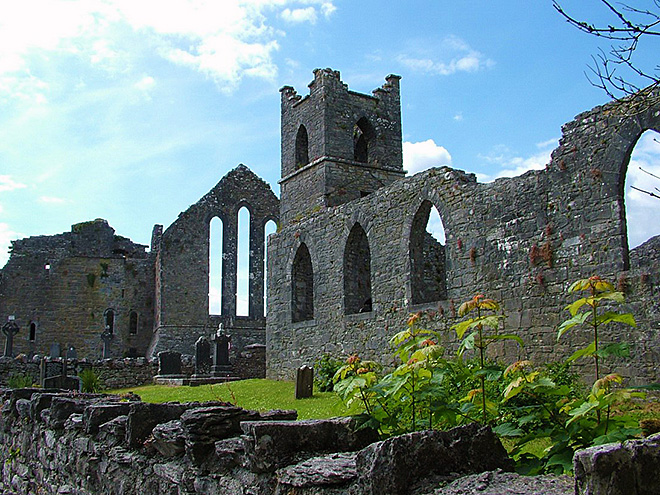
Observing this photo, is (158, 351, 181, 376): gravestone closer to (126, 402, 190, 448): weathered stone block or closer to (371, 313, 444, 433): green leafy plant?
(126, 402, 190, 448): weathered stone block

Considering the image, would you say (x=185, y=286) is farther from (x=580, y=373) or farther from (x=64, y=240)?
(x=580, y=373)

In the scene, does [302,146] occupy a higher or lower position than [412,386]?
higher

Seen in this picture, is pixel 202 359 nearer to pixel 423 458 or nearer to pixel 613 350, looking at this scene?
pixel 613 350

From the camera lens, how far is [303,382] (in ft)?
46.3

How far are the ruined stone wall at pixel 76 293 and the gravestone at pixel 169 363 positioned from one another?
426 inches

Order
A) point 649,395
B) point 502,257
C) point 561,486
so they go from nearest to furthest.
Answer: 1. point 561,486
2. point 649,395
3. point 502,257

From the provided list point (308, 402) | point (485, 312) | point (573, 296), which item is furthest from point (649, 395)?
point (308, 402)

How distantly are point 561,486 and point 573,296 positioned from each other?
9409 mm

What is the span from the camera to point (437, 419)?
3.67m

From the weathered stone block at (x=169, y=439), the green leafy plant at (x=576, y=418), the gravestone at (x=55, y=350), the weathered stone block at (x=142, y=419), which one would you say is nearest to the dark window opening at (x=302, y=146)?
the gravestone at (x=55, y=350)

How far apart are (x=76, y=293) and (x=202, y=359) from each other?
1406 centimetres

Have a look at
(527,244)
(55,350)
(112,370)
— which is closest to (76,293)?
(55,350)

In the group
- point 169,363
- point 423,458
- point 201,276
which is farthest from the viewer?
point 201,276

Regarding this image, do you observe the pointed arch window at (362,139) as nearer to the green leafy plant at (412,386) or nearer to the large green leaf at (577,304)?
the green leafy plant at (412,386)
